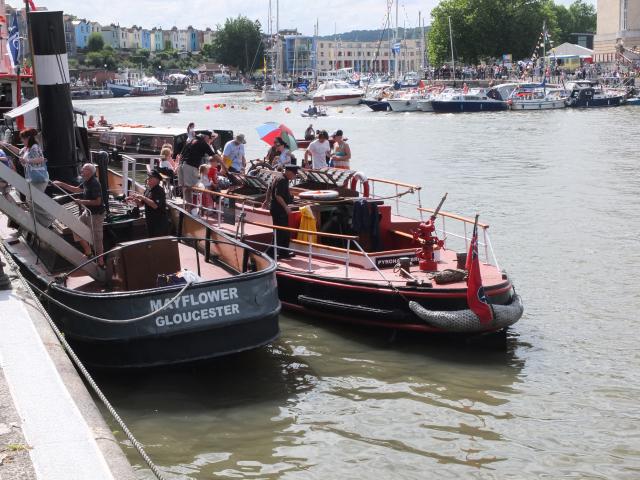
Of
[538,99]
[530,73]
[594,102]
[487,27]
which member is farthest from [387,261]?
[487,27]

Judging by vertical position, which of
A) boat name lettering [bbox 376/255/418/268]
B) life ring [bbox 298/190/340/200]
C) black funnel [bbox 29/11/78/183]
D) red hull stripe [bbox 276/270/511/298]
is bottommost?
red hull stripe [bbox 276/270/511/298]

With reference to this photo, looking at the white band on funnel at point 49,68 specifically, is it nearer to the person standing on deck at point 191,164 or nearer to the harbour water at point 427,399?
the person standing on deck at point 191,164

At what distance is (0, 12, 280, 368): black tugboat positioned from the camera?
412 inches

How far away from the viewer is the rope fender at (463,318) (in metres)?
12.3

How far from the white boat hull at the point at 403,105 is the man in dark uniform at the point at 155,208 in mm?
71888

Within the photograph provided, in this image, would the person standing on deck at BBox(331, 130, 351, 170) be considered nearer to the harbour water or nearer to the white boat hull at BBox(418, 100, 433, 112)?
the harbour water

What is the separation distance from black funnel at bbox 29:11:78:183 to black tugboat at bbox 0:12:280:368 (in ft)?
7.89

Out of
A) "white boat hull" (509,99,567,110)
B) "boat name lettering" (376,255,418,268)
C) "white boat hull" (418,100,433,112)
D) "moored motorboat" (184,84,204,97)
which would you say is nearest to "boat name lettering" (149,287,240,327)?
"boat name lettering" (376,255,418,268)

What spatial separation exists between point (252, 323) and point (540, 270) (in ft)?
29.8

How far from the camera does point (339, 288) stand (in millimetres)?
13375

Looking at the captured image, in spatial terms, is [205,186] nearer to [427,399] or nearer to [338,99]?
[427,399]

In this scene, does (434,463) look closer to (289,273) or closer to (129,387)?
(129,387)

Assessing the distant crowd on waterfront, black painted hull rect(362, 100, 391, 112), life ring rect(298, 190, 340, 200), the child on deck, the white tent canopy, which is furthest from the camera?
the white tent canopy

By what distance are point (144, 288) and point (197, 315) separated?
57.4 inches
